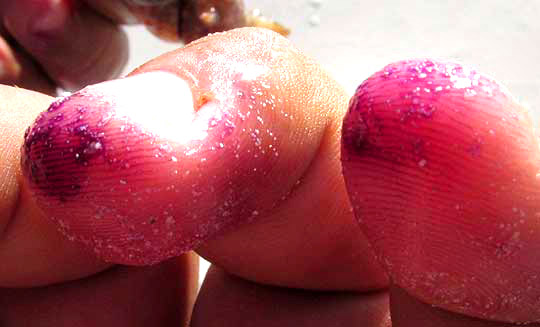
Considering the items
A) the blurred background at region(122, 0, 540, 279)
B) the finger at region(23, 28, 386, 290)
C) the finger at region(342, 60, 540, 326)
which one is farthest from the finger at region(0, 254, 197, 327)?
the blurred background at region(122, 0, 540, 279)

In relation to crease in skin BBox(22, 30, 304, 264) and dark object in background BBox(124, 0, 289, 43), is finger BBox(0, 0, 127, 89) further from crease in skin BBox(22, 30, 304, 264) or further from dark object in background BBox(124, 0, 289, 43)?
crease in skin BBox(22, 30, 304, 264)

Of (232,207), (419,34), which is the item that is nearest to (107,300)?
(232,207)

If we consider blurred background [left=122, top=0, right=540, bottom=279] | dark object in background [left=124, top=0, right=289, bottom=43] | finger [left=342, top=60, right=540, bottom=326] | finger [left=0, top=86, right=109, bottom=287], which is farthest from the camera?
blurred background [left=122, top=0, right=540, bottom=279]

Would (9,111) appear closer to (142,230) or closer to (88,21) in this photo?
(142,230)

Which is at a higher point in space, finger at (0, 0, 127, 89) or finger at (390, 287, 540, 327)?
finger at (0, 0, 127, 89)

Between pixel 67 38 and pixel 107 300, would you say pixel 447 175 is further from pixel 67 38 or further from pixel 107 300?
pixel 67 38

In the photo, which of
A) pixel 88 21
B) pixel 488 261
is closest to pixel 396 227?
pixel 488 261

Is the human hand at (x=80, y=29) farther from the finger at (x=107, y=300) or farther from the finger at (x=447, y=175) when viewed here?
the finger at (x=447, y=175)
